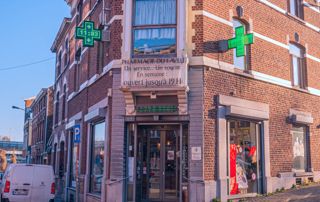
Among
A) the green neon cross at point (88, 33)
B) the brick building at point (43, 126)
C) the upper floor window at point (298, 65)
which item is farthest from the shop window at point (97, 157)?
the brick building at point (43, 126)

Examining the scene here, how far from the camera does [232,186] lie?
542 inches

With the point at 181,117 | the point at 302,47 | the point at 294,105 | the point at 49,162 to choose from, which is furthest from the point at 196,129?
the point at 49,162

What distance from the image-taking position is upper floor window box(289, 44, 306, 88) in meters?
18.1

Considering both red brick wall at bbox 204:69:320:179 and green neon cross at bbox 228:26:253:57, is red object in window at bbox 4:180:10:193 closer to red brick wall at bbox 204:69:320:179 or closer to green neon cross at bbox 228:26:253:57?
red brick wall at bbox 204:69:320:179

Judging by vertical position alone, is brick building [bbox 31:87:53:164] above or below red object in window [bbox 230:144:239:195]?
above

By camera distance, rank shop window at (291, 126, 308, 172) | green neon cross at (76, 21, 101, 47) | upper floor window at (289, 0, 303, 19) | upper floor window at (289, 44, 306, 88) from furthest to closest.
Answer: upper floor window at (289, 0, 303, 19) < upper floor window at (289, 44, 306, 88) < shop window at (291, 126, 308, 172) < green neon cross at (76, 21, 101, 47)

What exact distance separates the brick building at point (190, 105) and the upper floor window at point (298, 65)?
0.72m

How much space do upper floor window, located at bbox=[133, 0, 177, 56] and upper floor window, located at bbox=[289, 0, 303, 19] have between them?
25.6 feet

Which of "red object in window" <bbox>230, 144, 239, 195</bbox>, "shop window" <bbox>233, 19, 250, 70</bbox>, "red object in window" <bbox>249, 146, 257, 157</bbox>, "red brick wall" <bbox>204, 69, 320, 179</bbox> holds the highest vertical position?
"shop window" <bbox>233, 19, 250, 70</bbox>

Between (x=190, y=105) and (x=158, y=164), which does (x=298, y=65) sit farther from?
(x=158, y=164)

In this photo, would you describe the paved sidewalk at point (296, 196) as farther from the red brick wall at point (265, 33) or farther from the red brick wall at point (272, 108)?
the red brick wall at point (265, 33)

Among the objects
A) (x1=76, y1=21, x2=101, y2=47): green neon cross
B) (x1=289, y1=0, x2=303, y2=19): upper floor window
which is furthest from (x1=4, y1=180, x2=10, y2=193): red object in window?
(x1=289, y1=0, x2=303, y2=19): upper floor window

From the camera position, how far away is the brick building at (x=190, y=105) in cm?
1301

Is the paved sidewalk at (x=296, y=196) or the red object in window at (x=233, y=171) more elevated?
the red object in window at (x=233, y=171)
